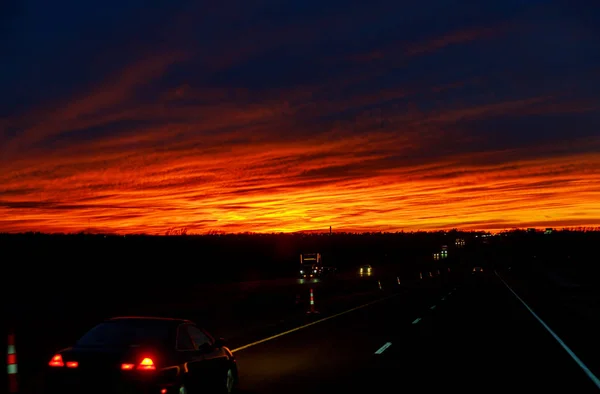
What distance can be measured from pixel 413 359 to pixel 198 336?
7.00m

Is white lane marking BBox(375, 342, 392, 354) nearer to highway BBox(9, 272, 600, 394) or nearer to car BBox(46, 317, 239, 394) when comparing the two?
highway BBox(9, 272, 600, 394)

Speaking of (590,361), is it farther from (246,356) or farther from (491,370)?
(246,356)

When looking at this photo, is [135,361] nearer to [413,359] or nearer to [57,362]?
[57,362]

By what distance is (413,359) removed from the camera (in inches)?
666

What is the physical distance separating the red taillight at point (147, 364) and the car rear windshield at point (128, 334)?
1.17 ft

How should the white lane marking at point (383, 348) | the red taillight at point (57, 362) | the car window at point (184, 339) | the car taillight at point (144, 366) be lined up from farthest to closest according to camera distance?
the white lane marking at point (383, 348)
the car window at point (184, 339)
the red taillight at point (57, 362)
the car taillight at point (144, 366)

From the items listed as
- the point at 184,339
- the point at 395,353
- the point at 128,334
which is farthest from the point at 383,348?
the point at 128,334

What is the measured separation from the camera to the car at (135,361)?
9.21 meters

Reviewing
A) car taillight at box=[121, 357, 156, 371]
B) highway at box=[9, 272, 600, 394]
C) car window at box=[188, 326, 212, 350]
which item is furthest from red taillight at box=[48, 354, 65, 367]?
highway at box=[9, 272, 600, 394]

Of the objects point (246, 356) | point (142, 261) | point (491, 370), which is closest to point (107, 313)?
point (246, 356)

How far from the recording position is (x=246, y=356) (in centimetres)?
1772

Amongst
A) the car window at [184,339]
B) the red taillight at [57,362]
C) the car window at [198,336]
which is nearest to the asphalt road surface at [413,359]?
the car window at [198,336]

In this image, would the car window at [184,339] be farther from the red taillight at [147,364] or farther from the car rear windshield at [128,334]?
the red taillight at [147,364]

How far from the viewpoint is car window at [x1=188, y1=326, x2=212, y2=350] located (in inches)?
435
